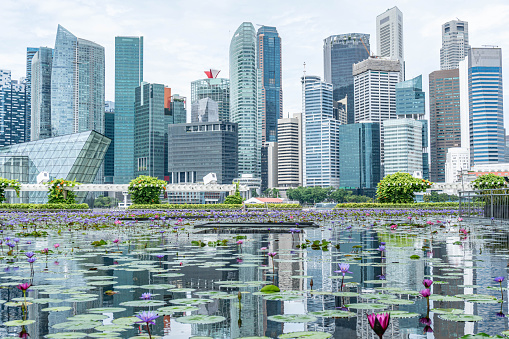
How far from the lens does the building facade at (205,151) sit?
191m

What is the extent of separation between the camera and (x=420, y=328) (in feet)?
13.9

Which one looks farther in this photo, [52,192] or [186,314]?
[52,192]

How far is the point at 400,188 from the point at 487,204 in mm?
19911

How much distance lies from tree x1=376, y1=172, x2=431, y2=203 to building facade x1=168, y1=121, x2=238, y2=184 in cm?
14590

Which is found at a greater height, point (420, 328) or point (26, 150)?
point (26, 150)

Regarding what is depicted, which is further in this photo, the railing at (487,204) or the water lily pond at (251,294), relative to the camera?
the railing at (487,204)

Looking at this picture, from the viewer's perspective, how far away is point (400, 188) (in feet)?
148

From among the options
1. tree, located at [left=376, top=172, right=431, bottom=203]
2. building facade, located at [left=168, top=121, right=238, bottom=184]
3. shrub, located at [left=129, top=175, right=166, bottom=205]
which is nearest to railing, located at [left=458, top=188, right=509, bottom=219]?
tree, located at [left=376, top=172, right=431, bottom=203]

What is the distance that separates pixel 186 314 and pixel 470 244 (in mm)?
9478

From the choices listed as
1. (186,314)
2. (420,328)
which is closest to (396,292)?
(420,328)

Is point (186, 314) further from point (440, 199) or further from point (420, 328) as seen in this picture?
point (440, 199)

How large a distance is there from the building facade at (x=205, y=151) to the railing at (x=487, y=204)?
162205mm

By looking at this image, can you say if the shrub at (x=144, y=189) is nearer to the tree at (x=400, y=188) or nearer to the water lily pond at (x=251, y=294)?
the tree at (x=400, y=188)

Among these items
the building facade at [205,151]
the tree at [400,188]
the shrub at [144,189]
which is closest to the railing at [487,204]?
the tree at [400,188]
